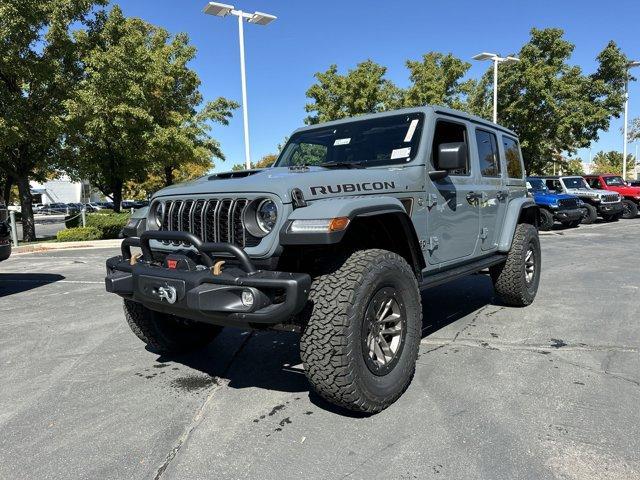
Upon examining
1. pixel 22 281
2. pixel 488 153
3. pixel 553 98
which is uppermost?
pixel 553 98

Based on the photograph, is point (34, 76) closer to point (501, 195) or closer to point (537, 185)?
point (501, 195)

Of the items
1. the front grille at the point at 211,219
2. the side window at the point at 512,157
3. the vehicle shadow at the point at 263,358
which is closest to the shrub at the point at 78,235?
the vehicle shadow at the point at 263,358

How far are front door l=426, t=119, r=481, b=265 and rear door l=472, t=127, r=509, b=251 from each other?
0.62 feet

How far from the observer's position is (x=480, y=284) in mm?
6676

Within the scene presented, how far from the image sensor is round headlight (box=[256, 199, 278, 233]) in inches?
107

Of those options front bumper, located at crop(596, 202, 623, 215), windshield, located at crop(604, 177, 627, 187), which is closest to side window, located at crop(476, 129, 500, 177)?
front bumper, located at crop(596, 202, 623, 215)

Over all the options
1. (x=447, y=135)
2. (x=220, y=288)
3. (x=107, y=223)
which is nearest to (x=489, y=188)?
(x=447, y=135)

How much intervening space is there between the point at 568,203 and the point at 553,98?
321 inches

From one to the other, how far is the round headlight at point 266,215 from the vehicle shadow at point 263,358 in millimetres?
1188

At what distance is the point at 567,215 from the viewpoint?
15758mm

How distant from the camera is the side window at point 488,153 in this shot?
459cm

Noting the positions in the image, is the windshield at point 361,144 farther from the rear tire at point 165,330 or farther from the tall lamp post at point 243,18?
the tall lamp post at point 243,18

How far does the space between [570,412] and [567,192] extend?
16.5 metres

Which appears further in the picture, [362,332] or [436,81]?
[436,81]
